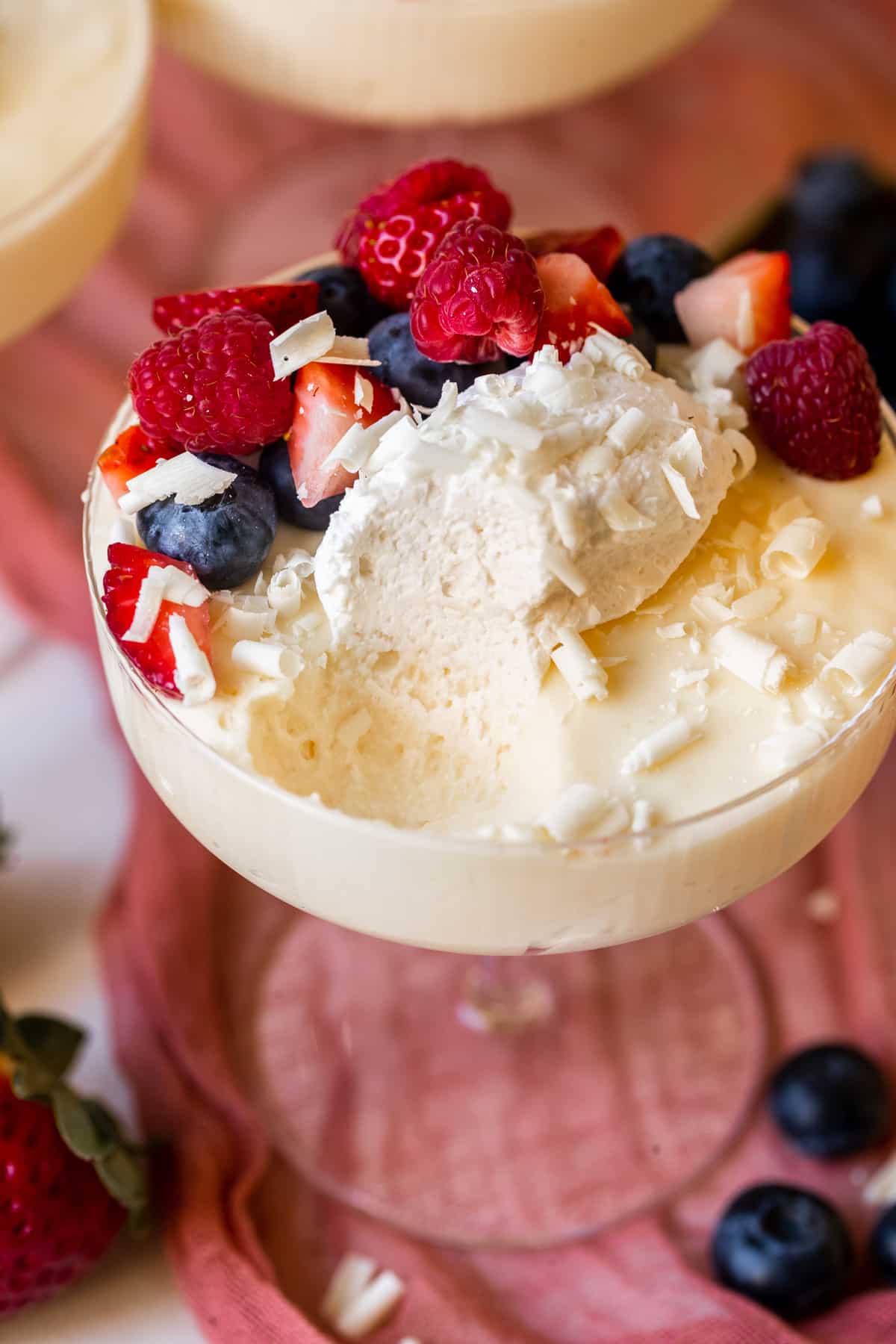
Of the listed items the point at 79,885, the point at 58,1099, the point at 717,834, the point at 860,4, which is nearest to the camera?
the point at 717,834

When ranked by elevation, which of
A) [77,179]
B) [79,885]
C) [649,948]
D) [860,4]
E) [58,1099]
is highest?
[77,179]

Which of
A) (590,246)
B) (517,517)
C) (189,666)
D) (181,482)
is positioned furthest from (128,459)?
(590,246)

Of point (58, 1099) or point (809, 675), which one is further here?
point (58, 1099)

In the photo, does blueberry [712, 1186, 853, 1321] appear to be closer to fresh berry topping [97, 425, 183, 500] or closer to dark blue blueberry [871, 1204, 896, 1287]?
dark blue blueberry [871, 1204, 896, 1287]

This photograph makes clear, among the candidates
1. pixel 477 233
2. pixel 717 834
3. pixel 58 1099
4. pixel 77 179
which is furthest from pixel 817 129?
pixel 58 1099

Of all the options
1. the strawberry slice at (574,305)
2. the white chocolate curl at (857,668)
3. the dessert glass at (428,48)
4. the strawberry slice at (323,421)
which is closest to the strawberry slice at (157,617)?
the strawberry slice at (323,421)

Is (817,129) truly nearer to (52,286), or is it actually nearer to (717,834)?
(52,286)

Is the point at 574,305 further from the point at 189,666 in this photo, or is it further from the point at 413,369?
the point at 189,666

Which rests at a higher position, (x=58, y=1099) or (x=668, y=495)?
(x=668, y=495)
